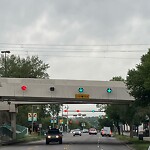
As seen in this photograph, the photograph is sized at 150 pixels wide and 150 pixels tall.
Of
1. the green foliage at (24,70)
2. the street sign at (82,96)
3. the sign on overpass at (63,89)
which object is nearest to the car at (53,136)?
the sign on overpass at (63,89)

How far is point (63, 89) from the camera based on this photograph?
48625mm

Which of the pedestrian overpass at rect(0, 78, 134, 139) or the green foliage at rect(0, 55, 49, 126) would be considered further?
the green foliage at rect(0, 55, 49, 126)

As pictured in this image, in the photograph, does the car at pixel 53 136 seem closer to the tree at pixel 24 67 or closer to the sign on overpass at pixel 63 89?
the sign on overpass at pixel 63 89

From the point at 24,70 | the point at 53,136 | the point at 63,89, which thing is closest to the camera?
the point at 63,89

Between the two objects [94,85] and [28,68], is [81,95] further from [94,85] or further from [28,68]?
[28,68]

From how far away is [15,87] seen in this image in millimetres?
47906

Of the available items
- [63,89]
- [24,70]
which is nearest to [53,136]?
[63,89]

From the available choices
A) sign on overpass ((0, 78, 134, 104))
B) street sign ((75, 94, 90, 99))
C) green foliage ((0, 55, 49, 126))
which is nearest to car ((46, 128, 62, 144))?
sign on overpass ((0, 78, 134, 104))

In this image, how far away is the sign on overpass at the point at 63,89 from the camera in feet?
157

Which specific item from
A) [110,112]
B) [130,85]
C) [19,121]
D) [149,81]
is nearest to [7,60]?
[19,121]

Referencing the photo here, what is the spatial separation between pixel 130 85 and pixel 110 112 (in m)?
41.6

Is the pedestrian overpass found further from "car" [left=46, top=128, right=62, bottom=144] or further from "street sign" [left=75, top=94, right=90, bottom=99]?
"car" [left=46, top=128, right=62, bottom=144]

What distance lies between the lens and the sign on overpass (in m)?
48.0

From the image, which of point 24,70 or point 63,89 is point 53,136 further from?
point 24,70
